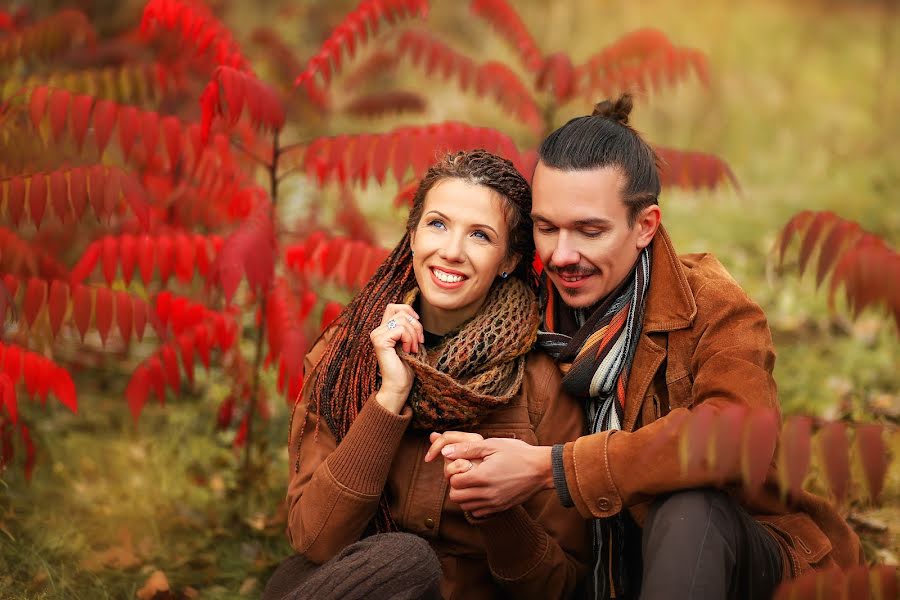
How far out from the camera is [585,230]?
9.33 ft

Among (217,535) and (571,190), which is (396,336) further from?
(217,535)

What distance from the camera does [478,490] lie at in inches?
99.9

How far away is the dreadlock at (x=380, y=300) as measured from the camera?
290 centimetres

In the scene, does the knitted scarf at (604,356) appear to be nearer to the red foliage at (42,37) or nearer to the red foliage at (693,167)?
the red foliage at (693,167)

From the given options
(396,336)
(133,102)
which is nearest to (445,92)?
(133,102)

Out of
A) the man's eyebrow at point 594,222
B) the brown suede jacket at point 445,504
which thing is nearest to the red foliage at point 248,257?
the brown suede jacket at point 445,504

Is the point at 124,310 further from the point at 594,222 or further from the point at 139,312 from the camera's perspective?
the point at 594,222

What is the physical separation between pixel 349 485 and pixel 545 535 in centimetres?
63

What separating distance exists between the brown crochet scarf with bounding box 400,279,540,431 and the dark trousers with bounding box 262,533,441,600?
0.41 m

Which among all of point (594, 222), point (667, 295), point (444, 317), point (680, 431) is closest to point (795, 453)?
point (680, 431)

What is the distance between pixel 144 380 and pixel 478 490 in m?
1.94

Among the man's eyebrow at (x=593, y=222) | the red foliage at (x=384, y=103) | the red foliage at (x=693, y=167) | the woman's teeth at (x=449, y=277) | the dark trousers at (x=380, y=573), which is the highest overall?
the red foliage at (x=693, y=167)

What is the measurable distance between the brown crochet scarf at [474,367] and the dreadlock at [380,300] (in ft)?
0.57

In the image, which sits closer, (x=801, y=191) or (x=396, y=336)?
(x=396, y=336)
